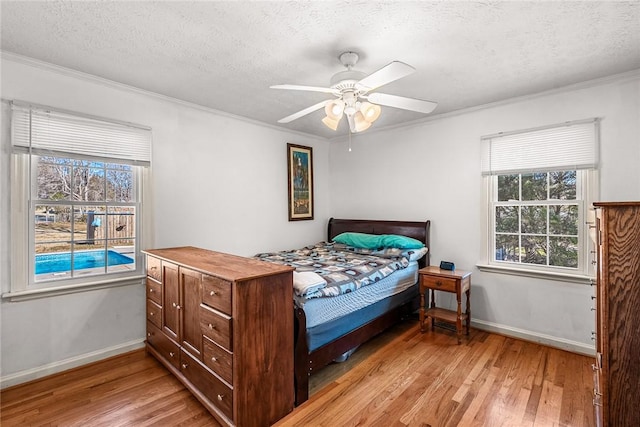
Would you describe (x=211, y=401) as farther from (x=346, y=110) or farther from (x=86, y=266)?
(x=346, y=110)

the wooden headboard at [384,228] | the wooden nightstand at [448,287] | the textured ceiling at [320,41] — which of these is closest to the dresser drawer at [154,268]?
the textured ceiling at [320,41]

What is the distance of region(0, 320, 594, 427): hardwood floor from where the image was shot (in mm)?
1912

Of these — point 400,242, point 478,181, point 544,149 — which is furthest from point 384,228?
point 544,149

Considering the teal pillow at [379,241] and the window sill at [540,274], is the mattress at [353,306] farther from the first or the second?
the window sill at [540,274]

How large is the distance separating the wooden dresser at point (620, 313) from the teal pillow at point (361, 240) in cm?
240

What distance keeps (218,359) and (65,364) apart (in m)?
1.69

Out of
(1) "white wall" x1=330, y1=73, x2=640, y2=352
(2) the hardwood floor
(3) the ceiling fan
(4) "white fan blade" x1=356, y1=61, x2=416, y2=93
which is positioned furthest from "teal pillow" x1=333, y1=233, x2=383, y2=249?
(4) "white fan blade" x1=356, y1=61, x2=416, y2=93

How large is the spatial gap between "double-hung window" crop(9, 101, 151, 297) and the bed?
1495mm

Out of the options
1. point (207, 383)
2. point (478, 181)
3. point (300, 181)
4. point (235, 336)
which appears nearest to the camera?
point (235, 336)

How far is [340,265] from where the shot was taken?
9.93 feet

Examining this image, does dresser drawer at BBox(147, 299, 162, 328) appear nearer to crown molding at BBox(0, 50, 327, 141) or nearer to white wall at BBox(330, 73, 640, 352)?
crown molding at BBox(0, 50, 327, 141)

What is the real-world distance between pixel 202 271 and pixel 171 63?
1.68m

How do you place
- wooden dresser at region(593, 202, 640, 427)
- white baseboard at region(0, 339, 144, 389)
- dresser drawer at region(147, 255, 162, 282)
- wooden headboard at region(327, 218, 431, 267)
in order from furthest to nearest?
wooden headboard at region(327, 218, 431, 267), dresser drawer at region(147, 255, 162, 282), white baseboard at region(0, 339, 144, 389), wooden dresser at region(593, 202, 640, 427)

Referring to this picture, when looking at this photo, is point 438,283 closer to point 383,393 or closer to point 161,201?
point 383,393
